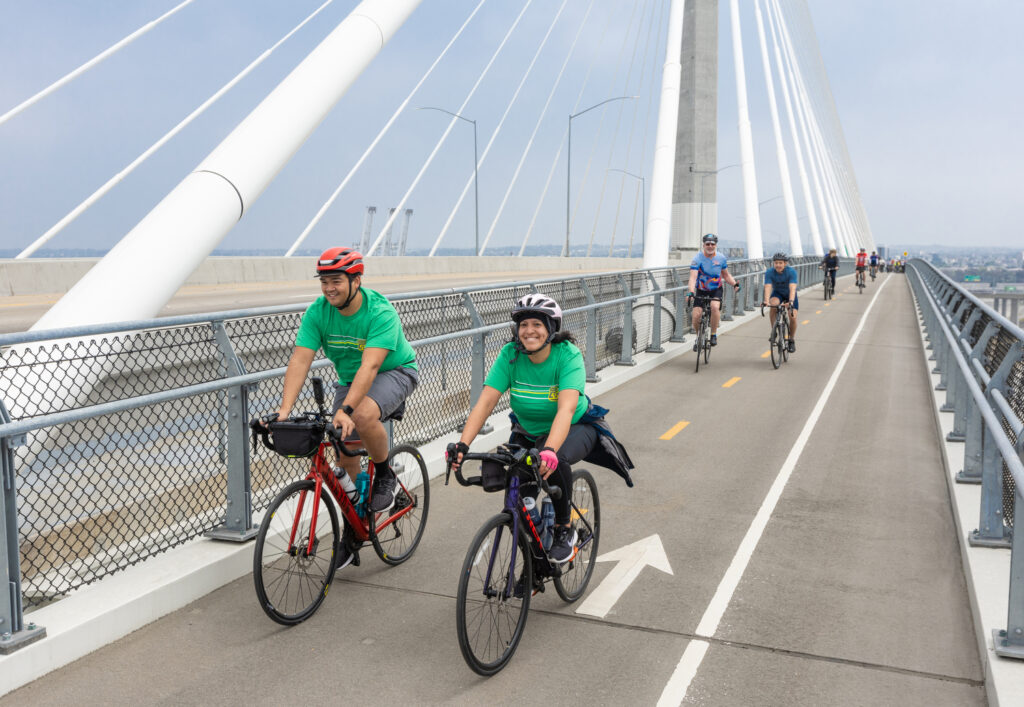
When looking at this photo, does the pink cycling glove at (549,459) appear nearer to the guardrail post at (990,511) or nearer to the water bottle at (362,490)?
the water bottle at (362,490)

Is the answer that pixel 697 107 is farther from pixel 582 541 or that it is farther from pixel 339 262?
pixel 339 262

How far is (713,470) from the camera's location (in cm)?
896

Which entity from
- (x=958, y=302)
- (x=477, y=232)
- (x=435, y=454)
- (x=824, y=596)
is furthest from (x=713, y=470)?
(x=477, y=232)

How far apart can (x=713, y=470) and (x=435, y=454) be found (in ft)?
8.72

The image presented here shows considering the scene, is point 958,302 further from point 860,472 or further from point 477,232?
point 477,232

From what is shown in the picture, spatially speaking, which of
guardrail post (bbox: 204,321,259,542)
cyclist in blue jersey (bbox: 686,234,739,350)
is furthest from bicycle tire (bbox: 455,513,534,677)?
cyclist in blue jersey (bbox: 686,234,739,350)

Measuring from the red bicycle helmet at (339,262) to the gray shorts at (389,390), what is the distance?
0.76 m

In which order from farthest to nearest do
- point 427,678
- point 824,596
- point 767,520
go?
point 767,520 → point 824,596 → point 427,678

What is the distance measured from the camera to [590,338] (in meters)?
13.5

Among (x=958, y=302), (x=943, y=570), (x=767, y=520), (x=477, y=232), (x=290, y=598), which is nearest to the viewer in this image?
(x=290, y=598)

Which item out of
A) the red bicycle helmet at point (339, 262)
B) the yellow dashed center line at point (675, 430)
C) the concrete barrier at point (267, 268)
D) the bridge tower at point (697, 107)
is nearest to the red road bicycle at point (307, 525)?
the red bicycle helmet at point (339, 262)

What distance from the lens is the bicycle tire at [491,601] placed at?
4.36 meters

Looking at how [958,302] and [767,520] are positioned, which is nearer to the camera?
[767,520]

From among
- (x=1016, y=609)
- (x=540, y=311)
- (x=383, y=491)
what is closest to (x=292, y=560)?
A: (x=383, y=491)
